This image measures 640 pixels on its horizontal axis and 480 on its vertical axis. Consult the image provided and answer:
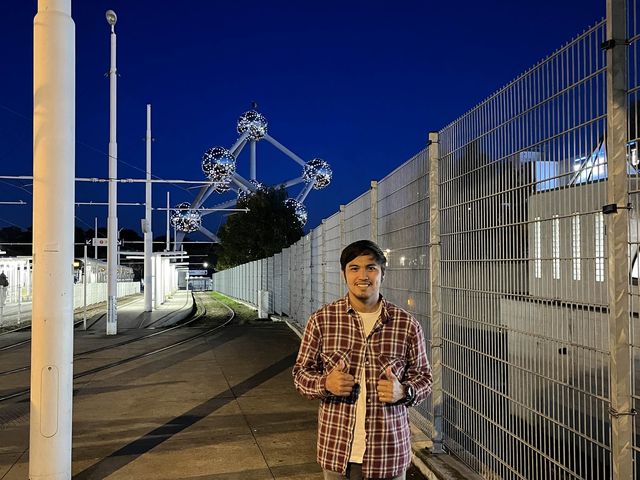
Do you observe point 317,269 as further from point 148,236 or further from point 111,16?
point 148,236

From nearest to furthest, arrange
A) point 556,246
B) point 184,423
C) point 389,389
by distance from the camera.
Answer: point 389,389 → point 556,246 → point 184,423

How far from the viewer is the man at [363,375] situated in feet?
10.0

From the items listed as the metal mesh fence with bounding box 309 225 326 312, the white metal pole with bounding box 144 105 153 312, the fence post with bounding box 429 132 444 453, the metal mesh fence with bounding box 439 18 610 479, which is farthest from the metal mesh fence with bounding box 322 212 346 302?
the white metal pole with bounding box 144 105 153 312

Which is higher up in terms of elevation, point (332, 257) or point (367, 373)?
point (332, 257)

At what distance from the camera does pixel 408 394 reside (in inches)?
120

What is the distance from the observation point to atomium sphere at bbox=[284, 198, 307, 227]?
5256 cm

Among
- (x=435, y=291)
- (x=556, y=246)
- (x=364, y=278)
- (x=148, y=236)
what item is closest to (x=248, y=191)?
(x=148, y=236)

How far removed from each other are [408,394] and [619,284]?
1076 mm

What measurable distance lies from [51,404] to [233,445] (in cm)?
192

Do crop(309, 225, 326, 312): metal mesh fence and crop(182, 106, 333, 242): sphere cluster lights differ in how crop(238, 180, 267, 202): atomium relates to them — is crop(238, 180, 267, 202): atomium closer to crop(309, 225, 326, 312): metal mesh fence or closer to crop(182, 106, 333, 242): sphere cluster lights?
crop(182, 106, 333, 242): sphere cluster lights

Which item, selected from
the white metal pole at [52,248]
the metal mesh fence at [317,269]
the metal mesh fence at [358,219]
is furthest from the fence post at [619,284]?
the metal mesh fence at [317,269]

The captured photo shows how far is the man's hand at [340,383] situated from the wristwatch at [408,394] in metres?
0.25

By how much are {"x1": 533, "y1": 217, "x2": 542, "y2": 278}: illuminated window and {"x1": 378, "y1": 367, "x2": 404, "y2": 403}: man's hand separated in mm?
1321

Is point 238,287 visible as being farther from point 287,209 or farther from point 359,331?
point 359,331
